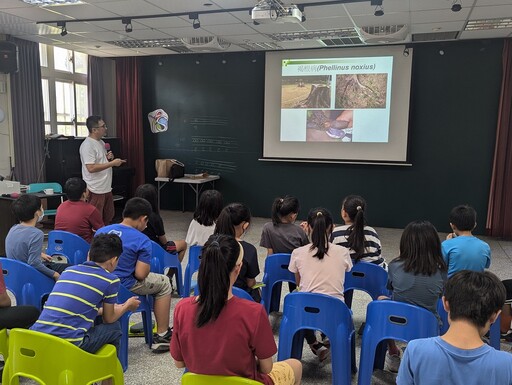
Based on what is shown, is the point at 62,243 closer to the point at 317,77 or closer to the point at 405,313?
the point at 405,313

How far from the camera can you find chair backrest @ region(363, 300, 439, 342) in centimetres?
199

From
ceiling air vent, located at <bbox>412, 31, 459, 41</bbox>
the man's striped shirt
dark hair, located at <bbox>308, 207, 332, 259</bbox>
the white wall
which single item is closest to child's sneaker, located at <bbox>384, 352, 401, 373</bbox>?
dark hair, located at <bbox>308, 207, 332, 259</bbox>

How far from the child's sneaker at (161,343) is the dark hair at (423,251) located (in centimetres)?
160

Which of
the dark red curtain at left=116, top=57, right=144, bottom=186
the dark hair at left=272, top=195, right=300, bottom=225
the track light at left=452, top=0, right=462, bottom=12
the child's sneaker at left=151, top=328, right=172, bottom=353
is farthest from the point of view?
the dark red curtain at left=116, top=57, right=144, bottom=186

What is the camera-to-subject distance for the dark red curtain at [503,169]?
594 cm

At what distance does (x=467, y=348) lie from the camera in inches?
49.5

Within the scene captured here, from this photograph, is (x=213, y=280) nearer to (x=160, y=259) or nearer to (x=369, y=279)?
(x=369, y=279)

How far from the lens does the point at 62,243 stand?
334 cm

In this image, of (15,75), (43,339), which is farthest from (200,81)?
(43,339)

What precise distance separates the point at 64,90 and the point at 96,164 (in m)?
3.04

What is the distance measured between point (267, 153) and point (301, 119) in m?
0.81

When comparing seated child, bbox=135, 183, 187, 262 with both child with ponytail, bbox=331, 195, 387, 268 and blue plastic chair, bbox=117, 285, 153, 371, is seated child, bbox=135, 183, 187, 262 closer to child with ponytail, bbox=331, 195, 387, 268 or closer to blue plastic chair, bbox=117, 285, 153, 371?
blue plastic chair, bbox=117, 285, 153, 371

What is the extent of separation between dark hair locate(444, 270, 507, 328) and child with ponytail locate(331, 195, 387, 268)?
1553 millimetres

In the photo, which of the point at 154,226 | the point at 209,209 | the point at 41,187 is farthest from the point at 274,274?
the point at 41,187
